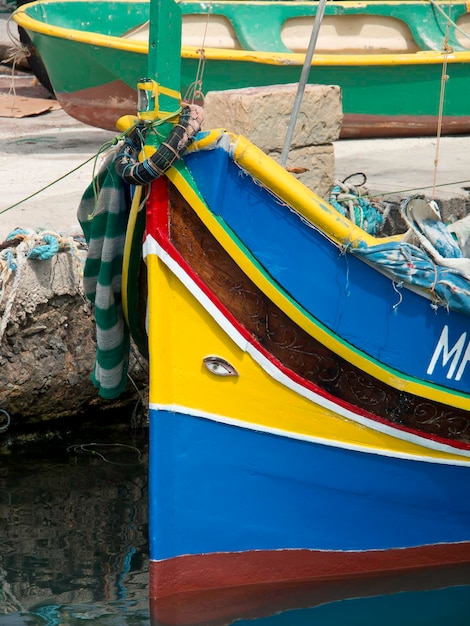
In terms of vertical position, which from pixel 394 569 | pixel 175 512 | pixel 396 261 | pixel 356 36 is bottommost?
pixel 394 569

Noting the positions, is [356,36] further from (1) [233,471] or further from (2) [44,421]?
(1) [233,471]

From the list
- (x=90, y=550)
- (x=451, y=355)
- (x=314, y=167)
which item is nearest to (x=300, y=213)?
(x=451, y=355)

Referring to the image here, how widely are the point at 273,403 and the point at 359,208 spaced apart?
198cm

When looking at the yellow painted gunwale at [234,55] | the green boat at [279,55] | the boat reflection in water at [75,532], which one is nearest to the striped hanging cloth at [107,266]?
the boat reflection in water at [75,532]

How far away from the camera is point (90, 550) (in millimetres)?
4234

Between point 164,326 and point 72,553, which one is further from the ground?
point 164,326

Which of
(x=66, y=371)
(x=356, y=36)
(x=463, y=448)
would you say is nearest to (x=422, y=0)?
(x=356, y=36)

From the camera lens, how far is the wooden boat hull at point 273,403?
336cm

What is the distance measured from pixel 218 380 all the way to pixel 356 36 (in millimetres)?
7378

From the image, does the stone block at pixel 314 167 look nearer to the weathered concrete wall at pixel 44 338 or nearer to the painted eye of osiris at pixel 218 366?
the weathered concrete wall at pixel 44 338

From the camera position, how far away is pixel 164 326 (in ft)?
11.2

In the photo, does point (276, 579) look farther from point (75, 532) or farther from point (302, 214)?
point (302, 214)

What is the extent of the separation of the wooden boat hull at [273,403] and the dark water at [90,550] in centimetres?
17

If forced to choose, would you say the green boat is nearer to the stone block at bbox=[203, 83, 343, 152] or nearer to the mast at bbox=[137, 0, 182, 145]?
the stone block at bbox=[203, 83, 343, 152]
